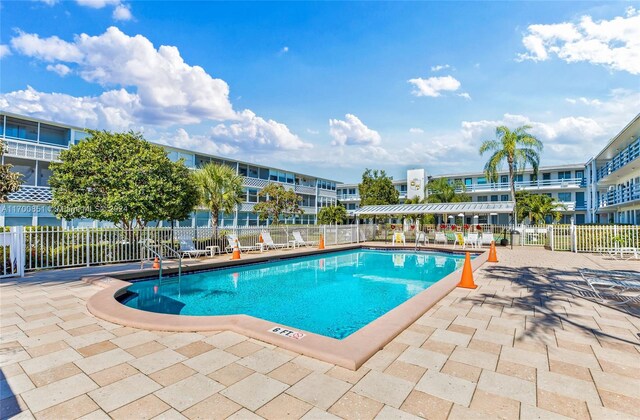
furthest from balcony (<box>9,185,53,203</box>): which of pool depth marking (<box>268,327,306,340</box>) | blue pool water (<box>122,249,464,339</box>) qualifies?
pool depth marking (<box>268,327,306,340</box>)

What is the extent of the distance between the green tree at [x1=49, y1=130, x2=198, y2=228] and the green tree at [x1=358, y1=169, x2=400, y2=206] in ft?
84.2

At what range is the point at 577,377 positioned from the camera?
9.93 feet

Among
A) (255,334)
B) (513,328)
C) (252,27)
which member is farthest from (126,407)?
(252,27)

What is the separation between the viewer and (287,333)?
396cm

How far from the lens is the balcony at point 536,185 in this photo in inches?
1380

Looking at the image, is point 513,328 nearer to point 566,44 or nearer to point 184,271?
point 184,271

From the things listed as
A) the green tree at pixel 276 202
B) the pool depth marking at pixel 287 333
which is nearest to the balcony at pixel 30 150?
the green tree at pixel 276 202

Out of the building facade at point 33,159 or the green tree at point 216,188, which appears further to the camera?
the building facade at point 33,159

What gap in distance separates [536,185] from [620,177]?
40.1 ft

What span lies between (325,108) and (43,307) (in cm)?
1471

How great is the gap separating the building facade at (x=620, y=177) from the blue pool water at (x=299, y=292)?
14328 millimetres

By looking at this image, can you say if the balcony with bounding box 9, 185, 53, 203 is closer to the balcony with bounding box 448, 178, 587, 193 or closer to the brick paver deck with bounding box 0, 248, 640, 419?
the brick paver deck with bounding box 0, 248, 640, 419

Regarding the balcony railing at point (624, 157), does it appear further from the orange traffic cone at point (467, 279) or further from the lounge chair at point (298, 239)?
the lounge chair at point (298, 239)

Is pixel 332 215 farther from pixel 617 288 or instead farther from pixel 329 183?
pixel 617 288
